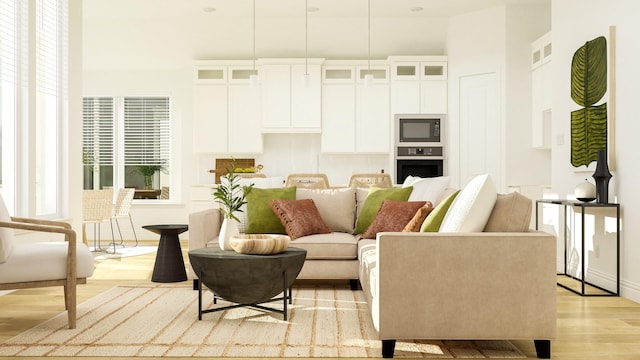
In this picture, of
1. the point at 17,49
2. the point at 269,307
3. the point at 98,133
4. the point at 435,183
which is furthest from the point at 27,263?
the point at 98,133

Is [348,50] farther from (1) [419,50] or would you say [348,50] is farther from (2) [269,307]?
(2) [269,307]

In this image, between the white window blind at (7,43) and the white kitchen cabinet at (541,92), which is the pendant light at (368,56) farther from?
the white window blind at (7,43)

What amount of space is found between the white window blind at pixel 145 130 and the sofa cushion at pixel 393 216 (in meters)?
5.58

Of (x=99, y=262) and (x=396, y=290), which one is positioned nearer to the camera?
(x=396, y=290)

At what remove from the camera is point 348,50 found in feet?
28.8

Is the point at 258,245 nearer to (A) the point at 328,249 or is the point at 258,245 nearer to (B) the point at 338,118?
(A) the point at 328,249

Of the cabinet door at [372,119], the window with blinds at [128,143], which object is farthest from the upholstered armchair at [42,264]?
the window with blinds at [128,143]

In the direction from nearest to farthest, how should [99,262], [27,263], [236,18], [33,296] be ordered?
[27,263] → [33,296] → [99,262] → [236,18]

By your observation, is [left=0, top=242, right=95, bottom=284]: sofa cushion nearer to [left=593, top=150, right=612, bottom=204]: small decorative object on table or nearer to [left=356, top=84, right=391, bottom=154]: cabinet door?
[left=593, top=150, right=612, bottom=204]: small decorative object on table

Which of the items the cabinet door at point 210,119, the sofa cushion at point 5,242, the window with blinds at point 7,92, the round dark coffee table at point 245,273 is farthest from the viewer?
the cabinet door at point 210,119

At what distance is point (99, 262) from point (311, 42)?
437 centimetres

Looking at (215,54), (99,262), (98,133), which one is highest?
(215,54)

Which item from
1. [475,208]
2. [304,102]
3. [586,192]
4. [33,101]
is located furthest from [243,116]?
[475,208]

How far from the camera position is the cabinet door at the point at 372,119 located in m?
8.54
